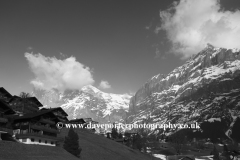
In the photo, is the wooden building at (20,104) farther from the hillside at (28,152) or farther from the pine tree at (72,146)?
the hillside at (28,152)

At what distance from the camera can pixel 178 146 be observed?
534 ft

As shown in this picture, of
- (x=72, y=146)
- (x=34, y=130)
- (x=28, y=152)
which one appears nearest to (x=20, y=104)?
(x=34, y=130)

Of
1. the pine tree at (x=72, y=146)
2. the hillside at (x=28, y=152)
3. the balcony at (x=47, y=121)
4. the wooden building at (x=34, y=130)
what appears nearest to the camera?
the hillside at (x=28, y=152)

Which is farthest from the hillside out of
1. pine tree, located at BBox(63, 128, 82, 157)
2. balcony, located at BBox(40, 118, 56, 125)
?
balcony, located at BBox(40, 118, 56, 125)

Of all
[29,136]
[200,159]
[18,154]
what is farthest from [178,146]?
[18,154]

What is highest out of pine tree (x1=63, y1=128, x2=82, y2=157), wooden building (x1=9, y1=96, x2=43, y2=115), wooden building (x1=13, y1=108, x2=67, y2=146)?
wooden building (x1=9, y1=96, x2=43, y2=115)

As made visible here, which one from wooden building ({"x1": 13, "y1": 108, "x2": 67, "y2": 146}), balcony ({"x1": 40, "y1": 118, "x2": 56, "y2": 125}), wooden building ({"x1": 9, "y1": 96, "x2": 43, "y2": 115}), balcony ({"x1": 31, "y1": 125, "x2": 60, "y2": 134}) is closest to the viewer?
wooden building ({"x1": 13, "y1": 108, "x2": 67, "y2": 146})

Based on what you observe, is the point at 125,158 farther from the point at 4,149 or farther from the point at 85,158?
the point at 4,149

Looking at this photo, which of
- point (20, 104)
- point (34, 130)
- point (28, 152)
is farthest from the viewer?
point (20, 104)

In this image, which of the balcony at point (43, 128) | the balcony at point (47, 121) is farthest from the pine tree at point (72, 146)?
the balcony at point (47, 121)

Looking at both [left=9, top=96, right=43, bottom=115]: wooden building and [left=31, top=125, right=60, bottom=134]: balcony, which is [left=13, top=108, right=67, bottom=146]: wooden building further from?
[left=9, top=96, right=43, bottom=115]: wooden building

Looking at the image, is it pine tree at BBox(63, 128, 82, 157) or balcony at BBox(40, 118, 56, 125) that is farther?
balcony at BBox(40, 118, 56, 125)

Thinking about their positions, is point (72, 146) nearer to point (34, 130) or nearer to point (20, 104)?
point (34, 130)

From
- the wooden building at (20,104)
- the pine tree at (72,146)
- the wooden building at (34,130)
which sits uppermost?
the wooden building at (20,104)
